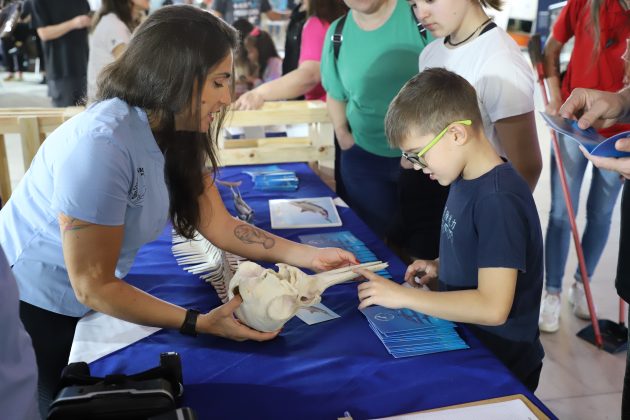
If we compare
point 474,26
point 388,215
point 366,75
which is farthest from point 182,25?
point 388,215

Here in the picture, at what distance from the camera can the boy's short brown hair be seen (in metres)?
1.37

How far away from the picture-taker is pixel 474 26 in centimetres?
188

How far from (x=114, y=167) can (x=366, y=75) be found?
1.37 meters

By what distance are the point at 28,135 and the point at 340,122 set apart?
143cm

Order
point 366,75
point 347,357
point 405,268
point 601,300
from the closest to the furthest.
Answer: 1. point 347,357
2. point 405,268
3. point 366,75
4. point 601,300

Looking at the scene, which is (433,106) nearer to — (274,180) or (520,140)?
(520,140)

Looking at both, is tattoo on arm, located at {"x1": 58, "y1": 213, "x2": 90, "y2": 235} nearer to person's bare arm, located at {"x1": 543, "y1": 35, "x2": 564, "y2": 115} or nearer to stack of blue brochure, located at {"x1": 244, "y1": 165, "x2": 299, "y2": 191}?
stack of blue brochure, located at {"x1": 244, "y1": 165, "x2": 299, "y2": 191}

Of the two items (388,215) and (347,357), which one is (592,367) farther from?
(347,357)

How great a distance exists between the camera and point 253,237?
1.77 meters

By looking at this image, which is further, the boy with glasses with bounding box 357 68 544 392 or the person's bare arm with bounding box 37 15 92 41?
the person's bare arm with bounding box 37 15 92 41

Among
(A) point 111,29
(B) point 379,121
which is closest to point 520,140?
(B) point 379,121

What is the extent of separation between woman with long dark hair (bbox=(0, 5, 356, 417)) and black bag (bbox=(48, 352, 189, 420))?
297 mm

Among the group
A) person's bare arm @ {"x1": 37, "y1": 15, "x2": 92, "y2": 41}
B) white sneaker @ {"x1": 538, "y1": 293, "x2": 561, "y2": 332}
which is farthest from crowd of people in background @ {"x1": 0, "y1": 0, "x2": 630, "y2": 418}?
person's bare arm @ {"x1": 37, "y1": 15, "x2": 92, "y2": 41}

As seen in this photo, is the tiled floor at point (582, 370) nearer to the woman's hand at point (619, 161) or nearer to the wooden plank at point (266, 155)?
the woman's hand at point (619, 161)
